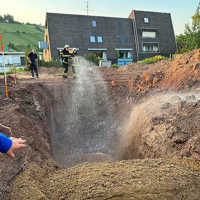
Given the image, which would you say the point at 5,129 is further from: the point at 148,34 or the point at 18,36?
the point at 18,36

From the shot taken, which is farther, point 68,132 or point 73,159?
point 68,132

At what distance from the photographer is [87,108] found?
873 cm

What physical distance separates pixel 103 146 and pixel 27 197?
4720mm

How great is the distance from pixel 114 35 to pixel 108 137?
79.5 ft

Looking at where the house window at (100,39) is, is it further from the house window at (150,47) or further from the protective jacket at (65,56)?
the protective jacket at (65,56)

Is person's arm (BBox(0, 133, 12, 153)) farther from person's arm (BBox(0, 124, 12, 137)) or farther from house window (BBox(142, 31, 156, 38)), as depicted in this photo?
house window (BBox(142, 31, 156, 38))

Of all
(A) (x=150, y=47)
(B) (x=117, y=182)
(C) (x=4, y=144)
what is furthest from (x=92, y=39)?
(C) (x=4, y=144)

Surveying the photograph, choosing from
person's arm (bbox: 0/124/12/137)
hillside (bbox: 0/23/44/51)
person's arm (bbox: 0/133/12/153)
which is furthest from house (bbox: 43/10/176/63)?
hillside (bbox: 0/23/44/51)

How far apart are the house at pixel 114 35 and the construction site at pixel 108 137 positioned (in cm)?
1747

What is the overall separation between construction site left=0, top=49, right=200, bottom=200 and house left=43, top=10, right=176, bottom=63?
17.5m

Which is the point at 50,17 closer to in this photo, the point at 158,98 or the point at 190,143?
the point at 158,98

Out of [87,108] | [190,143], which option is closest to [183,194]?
[190,143]

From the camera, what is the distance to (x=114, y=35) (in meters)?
28.0

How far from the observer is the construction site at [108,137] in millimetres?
2738
